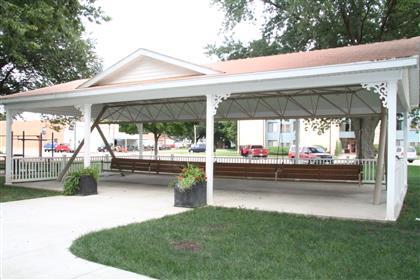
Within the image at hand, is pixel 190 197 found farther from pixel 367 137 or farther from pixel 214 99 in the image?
pixel 367 137

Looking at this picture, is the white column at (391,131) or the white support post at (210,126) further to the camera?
the white support post at (210,126)

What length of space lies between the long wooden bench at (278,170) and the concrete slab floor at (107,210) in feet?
1.09

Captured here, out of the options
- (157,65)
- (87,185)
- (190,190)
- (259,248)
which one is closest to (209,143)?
(190,190)

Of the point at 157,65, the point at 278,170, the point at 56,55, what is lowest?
the point at 278,170

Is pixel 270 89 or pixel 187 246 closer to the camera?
pixel 187 246

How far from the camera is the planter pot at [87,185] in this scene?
40.4 ft

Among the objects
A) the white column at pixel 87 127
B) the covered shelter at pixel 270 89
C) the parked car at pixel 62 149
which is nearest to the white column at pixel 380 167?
the covered shelter at pixel 270 89

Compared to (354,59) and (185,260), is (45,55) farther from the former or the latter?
(185,260)

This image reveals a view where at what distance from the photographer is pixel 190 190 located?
33.2 feet

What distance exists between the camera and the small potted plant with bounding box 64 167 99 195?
1231cm

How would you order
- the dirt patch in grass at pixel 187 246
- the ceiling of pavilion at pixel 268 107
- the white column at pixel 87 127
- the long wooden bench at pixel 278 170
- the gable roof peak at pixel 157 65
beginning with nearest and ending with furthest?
the dirt patch in grass at pixel 187 246, the gable roof peak at pixel 157 65, the white column at pixel 87 127, the ceiling of pavilion at pixel 268 107, the long wooden bench at pixel 278 170

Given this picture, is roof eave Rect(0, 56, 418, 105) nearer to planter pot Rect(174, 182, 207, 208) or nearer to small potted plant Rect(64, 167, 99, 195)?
small potted plant Rect(64, 167, 99, 195)

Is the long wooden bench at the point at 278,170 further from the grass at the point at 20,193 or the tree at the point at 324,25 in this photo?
the tree at the point at 324,25

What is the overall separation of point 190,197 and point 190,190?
0.17 m
